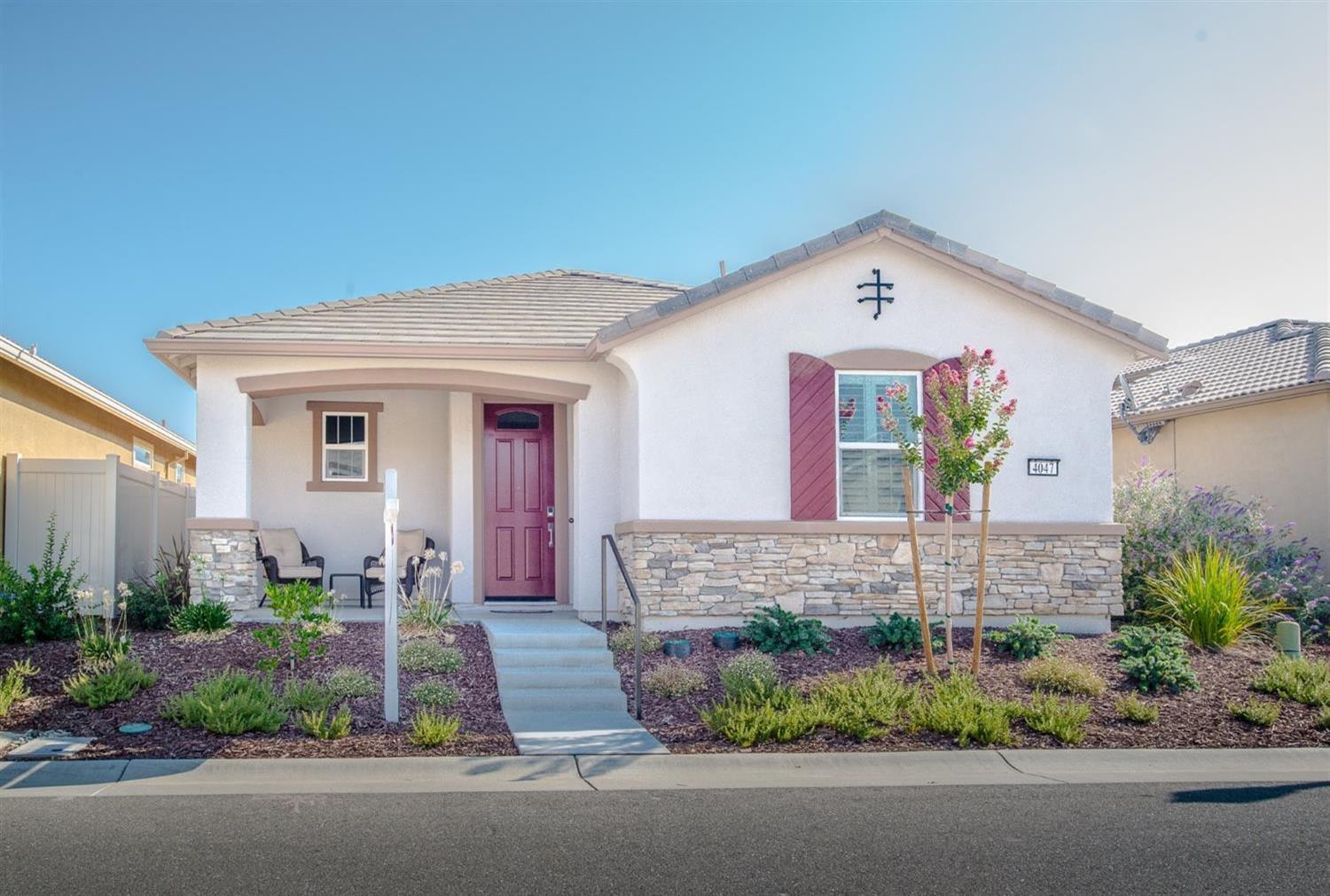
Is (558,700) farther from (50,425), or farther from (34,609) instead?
(50,425)

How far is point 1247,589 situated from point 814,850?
869 cm

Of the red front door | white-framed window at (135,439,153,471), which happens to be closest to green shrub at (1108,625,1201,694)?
the red front door

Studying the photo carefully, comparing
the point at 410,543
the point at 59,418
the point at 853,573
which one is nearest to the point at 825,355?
the point at 853,573

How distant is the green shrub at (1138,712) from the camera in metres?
9.66

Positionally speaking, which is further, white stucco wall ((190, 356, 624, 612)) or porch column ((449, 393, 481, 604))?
porch column ((449, 393, 481, 604))

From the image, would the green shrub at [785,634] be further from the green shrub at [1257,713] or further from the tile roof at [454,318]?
the tile roof at [454,318]

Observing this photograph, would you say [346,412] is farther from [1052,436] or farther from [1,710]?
[1052,436]

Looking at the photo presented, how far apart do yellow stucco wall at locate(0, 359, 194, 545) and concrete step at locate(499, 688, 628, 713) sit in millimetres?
7611

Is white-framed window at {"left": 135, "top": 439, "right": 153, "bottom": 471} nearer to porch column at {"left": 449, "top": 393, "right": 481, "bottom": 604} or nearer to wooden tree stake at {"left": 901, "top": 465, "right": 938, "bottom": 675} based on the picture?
porch column at {"left": 449, "top": 393, "right": 481, "bottom": 604}

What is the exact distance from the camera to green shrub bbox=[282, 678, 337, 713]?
366 inches

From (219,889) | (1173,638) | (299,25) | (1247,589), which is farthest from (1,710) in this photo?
(1247,589)

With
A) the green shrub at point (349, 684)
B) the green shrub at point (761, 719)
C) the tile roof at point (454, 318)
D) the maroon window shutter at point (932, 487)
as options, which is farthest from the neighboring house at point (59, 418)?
the maroon window shutter at point (932, 487)

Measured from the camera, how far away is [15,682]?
939cm

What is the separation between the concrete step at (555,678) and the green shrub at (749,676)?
3.43ft
